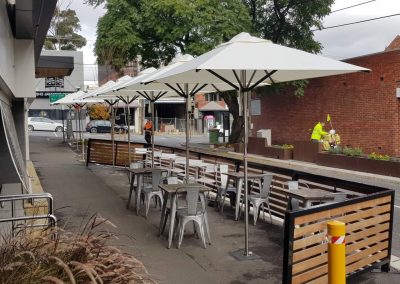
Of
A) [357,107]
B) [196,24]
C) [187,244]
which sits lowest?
[187,244]

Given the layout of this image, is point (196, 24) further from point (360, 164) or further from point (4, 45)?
point (4, 45)

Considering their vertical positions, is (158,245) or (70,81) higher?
(70,81)

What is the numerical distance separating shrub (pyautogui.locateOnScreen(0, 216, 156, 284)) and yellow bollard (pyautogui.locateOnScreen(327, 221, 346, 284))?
1.47 m

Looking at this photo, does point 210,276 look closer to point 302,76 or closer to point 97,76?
point 302,76

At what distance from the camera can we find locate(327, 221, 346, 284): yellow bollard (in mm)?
3568

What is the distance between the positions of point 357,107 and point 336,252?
765 inches

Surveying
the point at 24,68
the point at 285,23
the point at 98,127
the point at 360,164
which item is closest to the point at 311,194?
the point at 24,68

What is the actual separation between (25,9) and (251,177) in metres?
4.84

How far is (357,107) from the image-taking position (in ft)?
71.6

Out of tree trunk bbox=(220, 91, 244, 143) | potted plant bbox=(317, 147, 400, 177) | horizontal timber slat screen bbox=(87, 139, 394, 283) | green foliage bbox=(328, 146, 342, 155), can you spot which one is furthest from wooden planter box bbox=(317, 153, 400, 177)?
horizontal timber slat screen bbox=(87, 139, 394, 283)

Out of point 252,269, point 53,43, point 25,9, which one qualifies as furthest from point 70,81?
point 252,269

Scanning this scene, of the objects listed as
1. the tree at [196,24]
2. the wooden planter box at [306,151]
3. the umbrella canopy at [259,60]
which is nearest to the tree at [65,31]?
the tree at [196,24]

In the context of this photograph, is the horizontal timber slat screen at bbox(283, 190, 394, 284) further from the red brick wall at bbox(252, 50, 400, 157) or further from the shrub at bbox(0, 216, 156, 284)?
the red brick wall at bbox(252, 50, 400, 157)

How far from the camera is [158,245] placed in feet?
22.7
